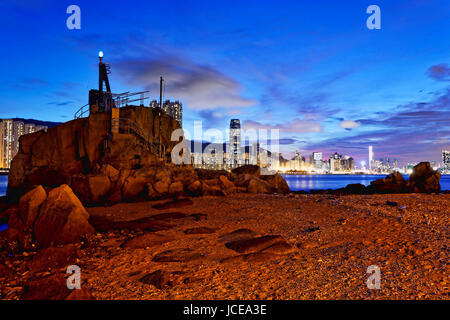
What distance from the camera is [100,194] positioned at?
53.2 ft

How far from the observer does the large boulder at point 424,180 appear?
24.8 m

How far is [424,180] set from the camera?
25.2 meters

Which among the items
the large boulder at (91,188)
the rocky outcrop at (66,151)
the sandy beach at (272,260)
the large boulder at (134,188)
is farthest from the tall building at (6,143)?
the sandy beach at (272,260)

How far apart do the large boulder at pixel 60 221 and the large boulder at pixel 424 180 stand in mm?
27776

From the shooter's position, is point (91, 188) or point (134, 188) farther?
point (134, 188)

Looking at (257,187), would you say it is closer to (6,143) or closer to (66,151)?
(66,151)

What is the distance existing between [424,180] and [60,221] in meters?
30.1

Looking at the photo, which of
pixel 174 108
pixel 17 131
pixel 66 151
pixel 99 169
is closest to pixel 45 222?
pixel 99 169

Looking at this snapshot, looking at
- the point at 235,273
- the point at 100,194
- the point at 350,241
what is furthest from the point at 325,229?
the point at 100,194

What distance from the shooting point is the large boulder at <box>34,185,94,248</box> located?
737 cm

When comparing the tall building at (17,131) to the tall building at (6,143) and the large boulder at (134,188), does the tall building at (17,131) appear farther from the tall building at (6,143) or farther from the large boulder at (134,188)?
the large boulder at (134,188)

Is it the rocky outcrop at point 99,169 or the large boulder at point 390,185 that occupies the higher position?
the rocky outcrop at point 99,169

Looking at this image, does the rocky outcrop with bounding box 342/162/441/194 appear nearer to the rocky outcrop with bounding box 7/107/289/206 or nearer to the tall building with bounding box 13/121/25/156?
the rocky outcrop with bounding box 7/107/289/206

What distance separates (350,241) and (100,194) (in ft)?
47.6
